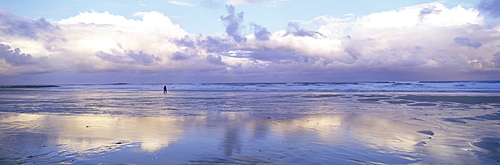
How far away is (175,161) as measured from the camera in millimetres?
6070

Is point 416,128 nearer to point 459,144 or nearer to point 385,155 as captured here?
point 459,144

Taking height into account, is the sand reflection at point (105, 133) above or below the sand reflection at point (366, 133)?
below

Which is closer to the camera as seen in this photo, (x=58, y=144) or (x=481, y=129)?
(x=58, y=144)

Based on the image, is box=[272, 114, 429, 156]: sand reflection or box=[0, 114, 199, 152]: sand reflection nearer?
box=[0, 114, 199, 152]: sand reflection

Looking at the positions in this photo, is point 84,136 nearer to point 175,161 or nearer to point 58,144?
point 58,144

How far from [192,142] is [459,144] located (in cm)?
679

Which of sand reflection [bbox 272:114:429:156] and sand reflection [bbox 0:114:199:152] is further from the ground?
sand reflection [bbox 272:114:429:156]

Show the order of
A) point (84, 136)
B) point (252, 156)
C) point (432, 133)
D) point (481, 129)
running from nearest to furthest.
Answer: point (252, 156) < point (84, 136) < point (432, 133) < point (481, 129)

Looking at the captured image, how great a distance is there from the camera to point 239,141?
8227 mm

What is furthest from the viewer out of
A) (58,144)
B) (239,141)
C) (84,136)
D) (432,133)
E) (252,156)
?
(432,133)

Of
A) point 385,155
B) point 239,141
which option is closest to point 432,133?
point 385,155

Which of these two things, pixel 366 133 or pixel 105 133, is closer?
pixel 105 133

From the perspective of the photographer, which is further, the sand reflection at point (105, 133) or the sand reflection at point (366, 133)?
the sand reflection at point (366, 133)

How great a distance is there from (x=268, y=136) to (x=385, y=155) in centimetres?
332
